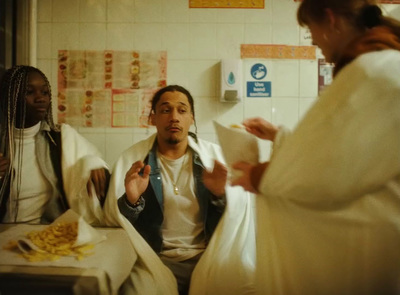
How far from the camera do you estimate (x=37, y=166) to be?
0.99 m

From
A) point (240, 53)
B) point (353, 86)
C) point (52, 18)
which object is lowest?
point (353, 86)

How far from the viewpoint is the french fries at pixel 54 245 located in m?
0.65

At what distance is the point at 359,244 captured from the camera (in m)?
0.52

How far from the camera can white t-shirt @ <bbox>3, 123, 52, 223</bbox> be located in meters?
0.94

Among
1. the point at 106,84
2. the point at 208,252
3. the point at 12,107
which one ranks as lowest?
the point at 208,252

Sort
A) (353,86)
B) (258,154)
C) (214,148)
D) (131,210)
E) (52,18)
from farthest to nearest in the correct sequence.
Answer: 1. (52,18)
2. (214,148)
3. (131,210)
4. (258,154)
5. (353,86)

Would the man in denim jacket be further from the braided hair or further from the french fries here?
the braided hair

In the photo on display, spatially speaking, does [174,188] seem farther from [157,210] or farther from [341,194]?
[341,194]

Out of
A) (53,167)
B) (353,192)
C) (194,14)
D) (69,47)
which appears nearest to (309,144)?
(353,192)

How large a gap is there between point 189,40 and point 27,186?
857 mm

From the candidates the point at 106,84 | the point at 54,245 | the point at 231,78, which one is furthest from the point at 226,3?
the point at 54,245

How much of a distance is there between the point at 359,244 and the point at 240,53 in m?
0.97

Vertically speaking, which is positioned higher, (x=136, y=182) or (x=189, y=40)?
(x=189, y=40)

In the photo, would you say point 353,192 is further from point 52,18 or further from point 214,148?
point 52,18
